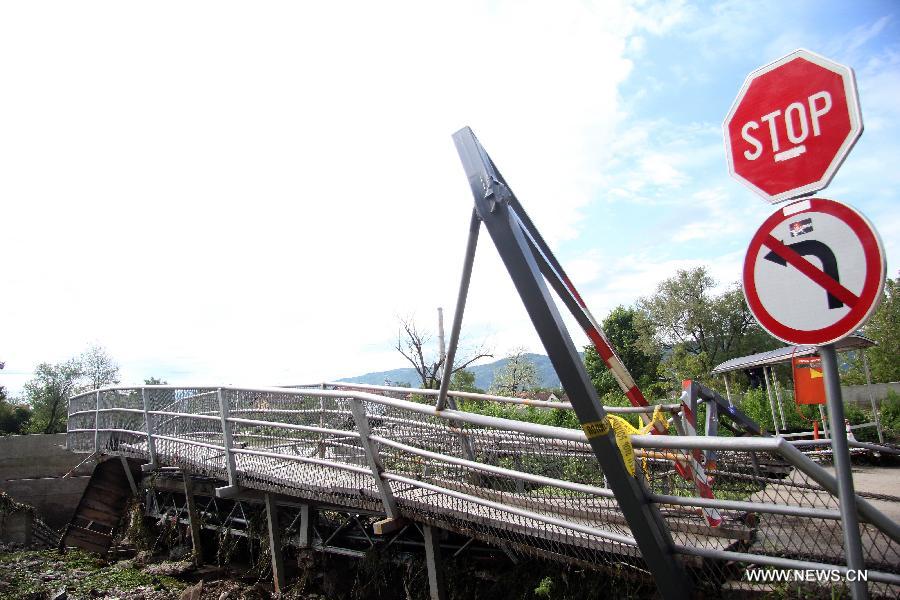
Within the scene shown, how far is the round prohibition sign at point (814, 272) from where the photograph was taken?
80.3 inches

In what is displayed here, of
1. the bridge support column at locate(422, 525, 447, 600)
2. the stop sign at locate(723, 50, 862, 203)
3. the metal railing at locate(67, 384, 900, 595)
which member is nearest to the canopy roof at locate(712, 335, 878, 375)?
the metal railing at locate(67, 384, 900, 595)

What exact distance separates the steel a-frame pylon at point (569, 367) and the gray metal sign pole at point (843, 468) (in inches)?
35.5

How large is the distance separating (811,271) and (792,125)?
629 millimetres

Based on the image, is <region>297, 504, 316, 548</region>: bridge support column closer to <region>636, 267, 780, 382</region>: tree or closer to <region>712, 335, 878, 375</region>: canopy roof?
<region>712, 335, 878, 375</region>: canopy roof

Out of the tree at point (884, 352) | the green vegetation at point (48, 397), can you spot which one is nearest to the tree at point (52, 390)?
the green vegetation at point (48, 397)

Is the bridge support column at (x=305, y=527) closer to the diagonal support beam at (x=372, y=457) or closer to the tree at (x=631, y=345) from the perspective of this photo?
the diagonal support beam at (x=372, y=457)

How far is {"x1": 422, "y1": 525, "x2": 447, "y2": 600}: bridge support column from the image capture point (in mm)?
5074

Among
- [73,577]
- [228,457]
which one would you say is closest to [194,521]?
[73,577]

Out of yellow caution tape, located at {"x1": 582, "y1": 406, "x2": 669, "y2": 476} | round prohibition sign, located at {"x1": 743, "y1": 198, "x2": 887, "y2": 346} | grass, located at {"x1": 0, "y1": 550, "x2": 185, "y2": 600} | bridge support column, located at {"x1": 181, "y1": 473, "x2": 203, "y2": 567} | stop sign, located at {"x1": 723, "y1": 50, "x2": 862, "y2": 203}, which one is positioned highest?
stop sign, located at {"x1": 723, "y1": 50, "x2": 862, "y2": 203}

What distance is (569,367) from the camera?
280 cm

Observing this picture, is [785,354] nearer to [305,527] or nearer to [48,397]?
[305,527]

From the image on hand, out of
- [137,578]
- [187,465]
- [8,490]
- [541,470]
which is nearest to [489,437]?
[541,470]

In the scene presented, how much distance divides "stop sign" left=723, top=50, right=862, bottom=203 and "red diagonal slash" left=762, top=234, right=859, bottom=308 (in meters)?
0.19

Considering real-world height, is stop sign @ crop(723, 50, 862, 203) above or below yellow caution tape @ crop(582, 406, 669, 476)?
above
